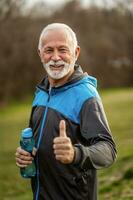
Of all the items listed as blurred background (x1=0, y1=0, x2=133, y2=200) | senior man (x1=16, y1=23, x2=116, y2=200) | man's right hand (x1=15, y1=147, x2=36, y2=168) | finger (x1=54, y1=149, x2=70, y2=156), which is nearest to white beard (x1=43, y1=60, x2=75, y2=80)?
senior man (x1=16, y1=23, x2=116, y2=200)

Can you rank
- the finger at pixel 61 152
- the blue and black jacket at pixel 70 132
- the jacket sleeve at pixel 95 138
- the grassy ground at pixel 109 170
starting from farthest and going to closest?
the grassy ground at pixel 109 170 < the blue and black jacket at pixel 70 132 < the jacket sleeve at pixel 95 138 < the finger at pixel 61 152

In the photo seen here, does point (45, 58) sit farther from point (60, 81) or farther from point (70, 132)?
point (70, 132)

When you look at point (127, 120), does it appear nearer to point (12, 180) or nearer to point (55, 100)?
point (12, 180)

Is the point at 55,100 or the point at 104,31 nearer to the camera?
the point at 55,100

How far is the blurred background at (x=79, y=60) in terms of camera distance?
22.0m

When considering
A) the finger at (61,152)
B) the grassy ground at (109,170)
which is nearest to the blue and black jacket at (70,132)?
the finger at (61,152)

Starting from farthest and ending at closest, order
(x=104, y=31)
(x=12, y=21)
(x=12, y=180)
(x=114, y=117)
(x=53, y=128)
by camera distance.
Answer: (x=104, y=31)
(x=12, y=21)
(x=114, y=117)
(x=12, y=180)
(x=53, y=128)

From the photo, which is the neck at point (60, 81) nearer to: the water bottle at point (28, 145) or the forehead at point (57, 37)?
the forehead at point (57, 37)

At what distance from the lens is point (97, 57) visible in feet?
158

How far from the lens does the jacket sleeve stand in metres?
3.18

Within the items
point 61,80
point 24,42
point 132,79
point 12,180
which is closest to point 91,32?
point 132,79

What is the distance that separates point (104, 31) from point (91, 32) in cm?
420

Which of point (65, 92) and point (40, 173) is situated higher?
point (65, 92)

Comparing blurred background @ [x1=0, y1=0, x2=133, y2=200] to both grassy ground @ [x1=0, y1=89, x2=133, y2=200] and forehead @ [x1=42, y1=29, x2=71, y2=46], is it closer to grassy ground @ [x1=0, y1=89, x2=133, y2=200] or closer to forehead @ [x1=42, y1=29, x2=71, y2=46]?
grassy ground @ [x1=0, y1=89, x2=133, y2=200]
